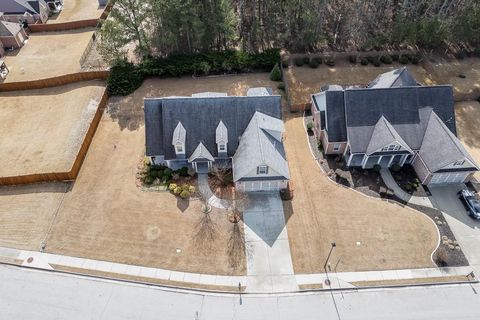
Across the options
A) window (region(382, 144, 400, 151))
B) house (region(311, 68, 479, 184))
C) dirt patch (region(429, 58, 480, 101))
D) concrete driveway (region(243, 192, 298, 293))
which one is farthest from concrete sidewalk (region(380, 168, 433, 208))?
dirt patch (region(429, 58, 480, 101))

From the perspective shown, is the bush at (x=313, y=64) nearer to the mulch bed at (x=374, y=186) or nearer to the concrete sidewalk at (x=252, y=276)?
the mulch bed at (x=374, y=186)

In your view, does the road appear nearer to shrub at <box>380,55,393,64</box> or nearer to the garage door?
the garage door

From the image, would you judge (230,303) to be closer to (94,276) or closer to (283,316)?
(283,316)

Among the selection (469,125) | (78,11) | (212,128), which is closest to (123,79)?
(212,128)

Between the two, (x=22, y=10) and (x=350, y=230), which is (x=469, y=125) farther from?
(x=22, y=10)

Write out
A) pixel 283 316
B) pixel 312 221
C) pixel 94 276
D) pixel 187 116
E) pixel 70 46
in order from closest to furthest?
pixel 283 316
pixel 94 276
pixel 312 221
pixel 187 116
pixel 70 46

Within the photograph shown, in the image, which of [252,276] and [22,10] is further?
[22,10]

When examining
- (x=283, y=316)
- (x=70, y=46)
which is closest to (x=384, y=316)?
(x=283, y=316)
